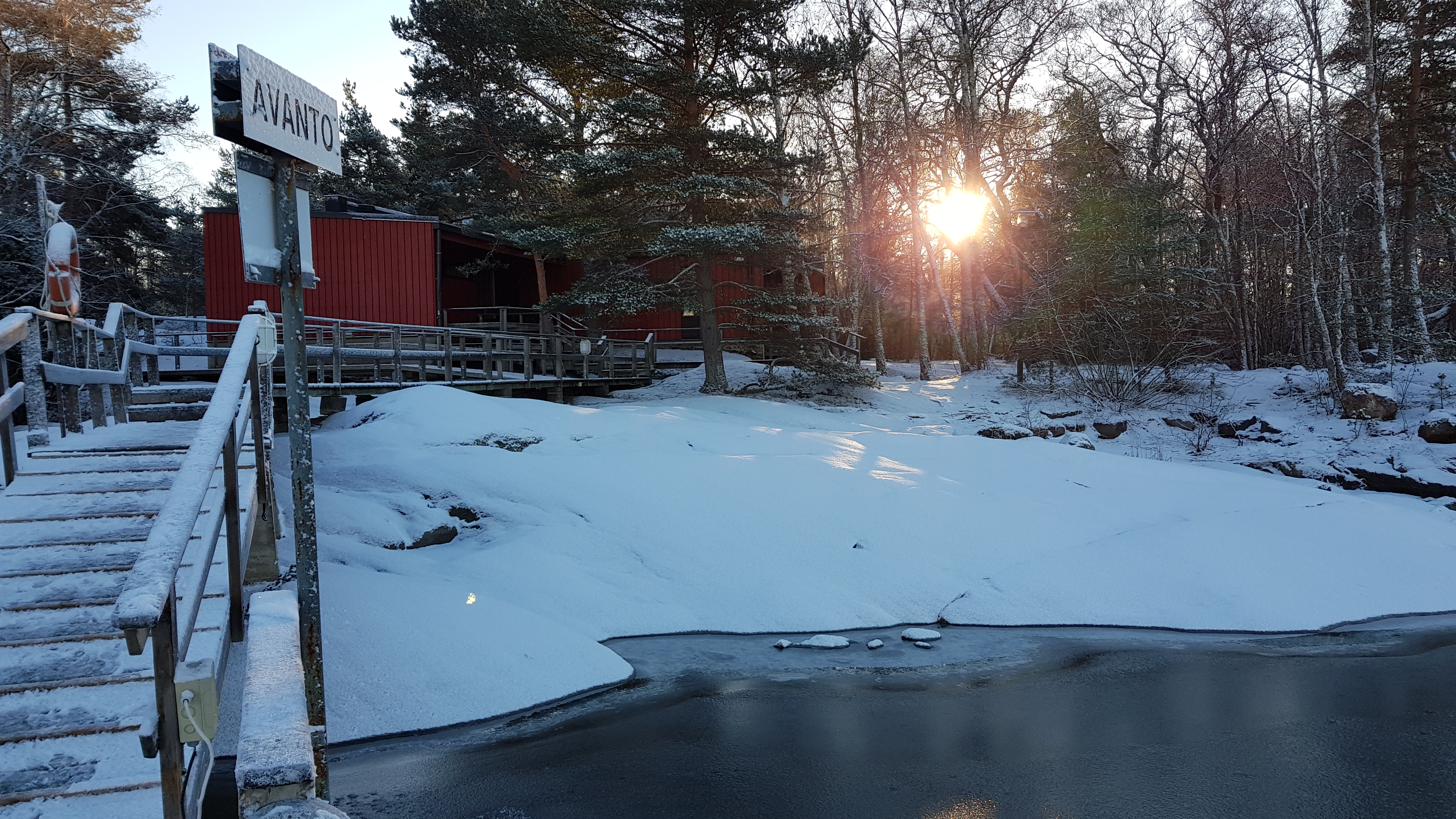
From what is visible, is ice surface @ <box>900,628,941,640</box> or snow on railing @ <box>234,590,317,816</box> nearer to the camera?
snow on railing @ <box>234,590,317,816</box>

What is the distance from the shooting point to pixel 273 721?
2.69 metres

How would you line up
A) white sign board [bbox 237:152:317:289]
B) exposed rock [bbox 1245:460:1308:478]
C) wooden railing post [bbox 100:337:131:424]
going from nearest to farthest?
white sign board [bbox 237:152:317:289], wooden railing post [bbox 100:337:131:424], exposed rock [bbox 1245:460:1308:478]

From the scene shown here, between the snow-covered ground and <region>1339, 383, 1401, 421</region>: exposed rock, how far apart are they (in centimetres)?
206

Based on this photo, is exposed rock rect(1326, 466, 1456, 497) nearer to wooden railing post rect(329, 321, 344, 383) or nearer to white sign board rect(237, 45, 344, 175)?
white sign board rect(237, 45, 344, 175)

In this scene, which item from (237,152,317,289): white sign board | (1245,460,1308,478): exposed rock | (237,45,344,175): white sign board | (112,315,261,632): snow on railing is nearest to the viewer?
(112,315,261,632): snow on railing

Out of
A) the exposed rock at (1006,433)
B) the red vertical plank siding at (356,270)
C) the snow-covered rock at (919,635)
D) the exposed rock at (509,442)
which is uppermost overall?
the red vertical plank siding at (356,270)

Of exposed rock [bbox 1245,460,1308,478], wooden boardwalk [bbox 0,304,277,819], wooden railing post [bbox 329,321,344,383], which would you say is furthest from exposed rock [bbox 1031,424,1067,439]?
wooden boardwalk [bbox 0,304,277,819]

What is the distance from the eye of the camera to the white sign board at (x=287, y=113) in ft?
10.2

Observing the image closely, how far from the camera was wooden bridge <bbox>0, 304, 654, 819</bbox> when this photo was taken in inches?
94.7

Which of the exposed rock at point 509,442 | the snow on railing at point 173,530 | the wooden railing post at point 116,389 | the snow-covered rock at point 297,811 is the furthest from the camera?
the exposed rock at point 509,442

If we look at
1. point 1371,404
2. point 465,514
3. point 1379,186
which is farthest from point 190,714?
point 1379,186

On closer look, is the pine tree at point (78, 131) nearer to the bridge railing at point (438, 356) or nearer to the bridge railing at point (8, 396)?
the bridge railing at point (438, 356)

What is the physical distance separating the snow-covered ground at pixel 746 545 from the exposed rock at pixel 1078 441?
2035 mm

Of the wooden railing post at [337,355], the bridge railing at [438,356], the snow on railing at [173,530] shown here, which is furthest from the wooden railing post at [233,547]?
the wooden railing post at [337,355]
